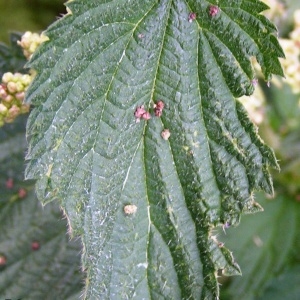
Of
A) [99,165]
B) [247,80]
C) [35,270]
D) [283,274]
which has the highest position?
[247,80]

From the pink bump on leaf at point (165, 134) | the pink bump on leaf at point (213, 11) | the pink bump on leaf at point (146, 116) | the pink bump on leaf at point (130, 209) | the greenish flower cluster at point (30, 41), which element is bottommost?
the pink bump on leaf at point (130, 209)

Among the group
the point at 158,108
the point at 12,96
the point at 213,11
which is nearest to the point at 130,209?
the point at 158,108

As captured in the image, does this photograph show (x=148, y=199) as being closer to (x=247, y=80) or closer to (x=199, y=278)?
(x=199, y=278)

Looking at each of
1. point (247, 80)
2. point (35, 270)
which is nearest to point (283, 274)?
point (35, 270)

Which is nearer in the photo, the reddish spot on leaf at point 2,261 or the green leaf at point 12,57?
the green leaf at point 12,57

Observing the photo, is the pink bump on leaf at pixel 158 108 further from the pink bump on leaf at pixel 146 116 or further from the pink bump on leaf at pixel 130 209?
the pink bump on leaf at pixel 130 209

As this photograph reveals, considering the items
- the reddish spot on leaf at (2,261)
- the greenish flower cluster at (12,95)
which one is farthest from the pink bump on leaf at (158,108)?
the reddish spot on leaf at (2,261)
